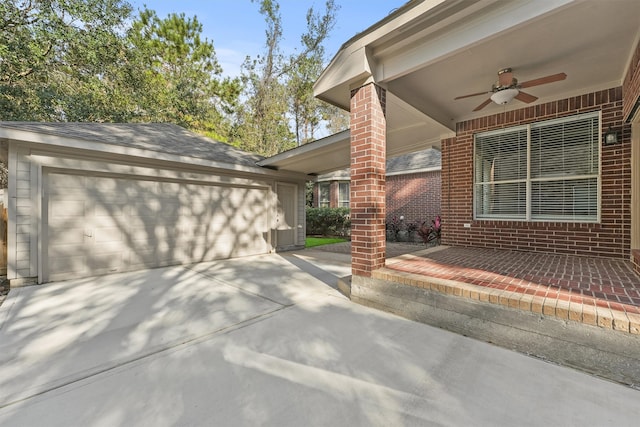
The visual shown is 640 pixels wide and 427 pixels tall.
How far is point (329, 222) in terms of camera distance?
1298cm

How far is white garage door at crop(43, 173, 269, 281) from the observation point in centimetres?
473

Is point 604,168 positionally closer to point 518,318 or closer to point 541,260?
point 541,260

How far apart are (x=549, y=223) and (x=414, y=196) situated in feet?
24.3

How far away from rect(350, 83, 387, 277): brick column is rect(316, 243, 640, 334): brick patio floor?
0.28 meters

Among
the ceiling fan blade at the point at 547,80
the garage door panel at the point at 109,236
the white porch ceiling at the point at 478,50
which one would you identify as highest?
the white porch ceiling at the point at 478,50

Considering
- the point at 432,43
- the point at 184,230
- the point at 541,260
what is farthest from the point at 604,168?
the point at 184,230

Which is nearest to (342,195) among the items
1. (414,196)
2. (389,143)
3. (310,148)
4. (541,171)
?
(414,196)

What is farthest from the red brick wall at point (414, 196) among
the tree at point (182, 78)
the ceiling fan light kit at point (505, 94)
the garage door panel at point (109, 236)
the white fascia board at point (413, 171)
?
the tree at point (182, 78)

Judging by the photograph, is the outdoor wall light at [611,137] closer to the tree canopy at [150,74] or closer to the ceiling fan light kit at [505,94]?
the ceiling fan light kit at [505,94]

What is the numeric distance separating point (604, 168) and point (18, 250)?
925cm

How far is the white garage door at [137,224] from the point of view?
15.5 ft

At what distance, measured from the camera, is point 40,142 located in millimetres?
4332

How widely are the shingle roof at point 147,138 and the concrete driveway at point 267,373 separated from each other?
117 inches

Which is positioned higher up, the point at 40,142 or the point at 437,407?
the point at 40,142
